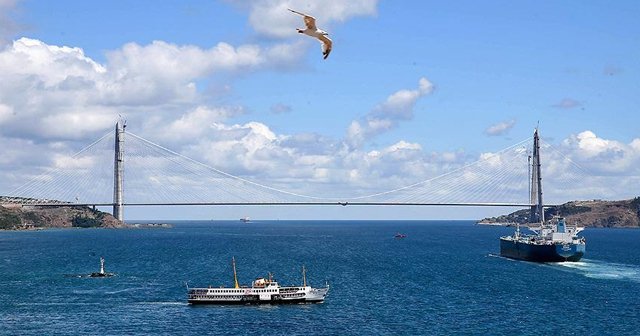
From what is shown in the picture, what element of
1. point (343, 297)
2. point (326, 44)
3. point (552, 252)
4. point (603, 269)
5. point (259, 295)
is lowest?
point (343, 297)

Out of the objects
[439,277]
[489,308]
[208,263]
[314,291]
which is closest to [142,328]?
[314,291]

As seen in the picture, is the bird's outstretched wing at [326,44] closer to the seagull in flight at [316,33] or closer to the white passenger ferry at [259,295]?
the seagull in flight at [316,33]

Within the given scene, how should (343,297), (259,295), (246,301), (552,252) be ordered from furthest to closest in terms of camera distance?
(552,252) < (343,297) < (259,295) < (246,301)

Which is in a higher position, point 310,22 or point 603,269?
point 310,22

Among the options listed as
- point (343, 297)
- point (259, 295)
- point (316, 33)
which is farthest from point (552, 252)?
point (316, 33)

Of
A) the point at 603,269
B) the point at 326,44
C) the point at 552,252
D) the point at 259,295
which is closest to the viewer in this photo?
the point at 326,44

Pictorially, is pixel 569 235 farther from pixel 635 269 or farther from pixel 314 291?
pixel 314 291

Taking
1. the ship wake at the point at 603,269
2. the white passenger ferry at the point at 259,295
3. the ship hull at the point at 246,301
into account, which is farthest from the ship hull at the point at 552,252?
the ship hull at the point at 246,301

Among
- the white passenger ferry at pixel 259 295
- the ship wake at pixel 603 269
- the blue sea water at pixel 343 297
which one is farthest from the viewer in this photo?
the ship wake at pixel 603 269

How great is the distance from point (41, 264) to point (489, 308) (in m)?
82.8

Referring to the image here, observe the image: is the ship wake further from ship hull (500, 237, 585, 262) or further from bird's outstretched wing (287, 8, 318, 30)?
bird's outstretched wing (287, 8, 318, 30)

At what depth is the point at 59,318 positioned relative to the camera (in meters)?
77.1

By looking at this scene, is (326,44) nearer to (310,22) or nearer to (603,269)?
(310,22)

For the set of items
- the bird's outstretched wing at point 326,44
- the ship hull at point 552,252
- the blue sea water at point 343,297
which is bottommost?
the blue sea water at point 343,297
